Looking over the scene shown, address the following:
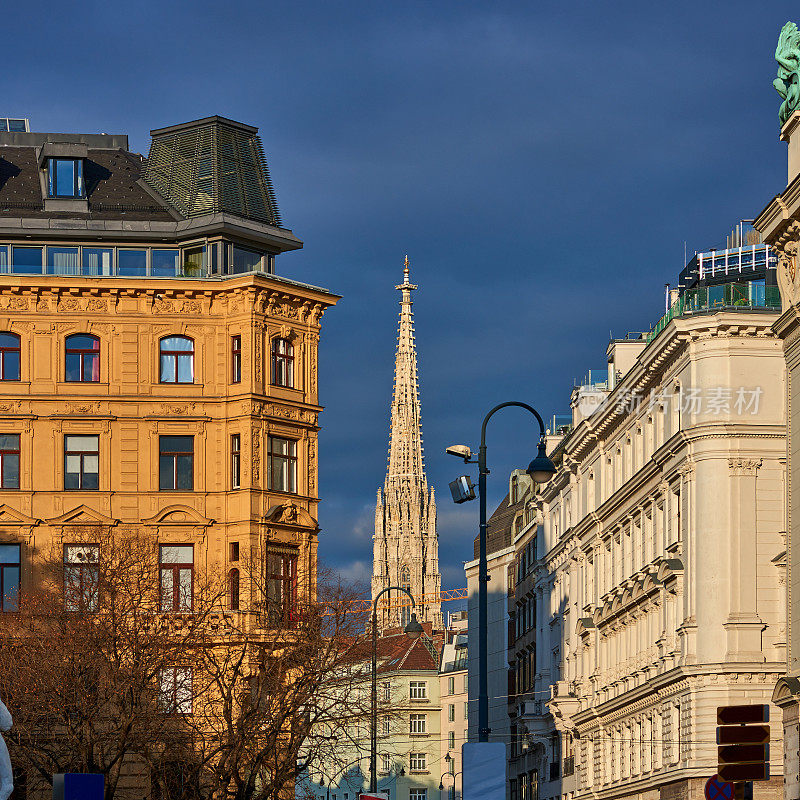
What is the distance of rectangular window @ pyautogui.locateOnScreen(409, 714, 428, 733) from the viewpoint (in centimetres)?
17075

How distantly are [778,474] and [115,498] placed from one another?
25131mm

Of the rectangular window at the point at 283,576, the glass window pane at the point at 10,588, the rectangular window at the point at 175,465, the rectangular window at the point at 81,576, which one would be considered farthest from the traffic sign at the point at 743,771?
the rectangular window at the point at 175,465

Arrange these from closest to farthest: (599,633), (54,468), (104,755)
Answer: (104,755)
(54,468)
(599,633)

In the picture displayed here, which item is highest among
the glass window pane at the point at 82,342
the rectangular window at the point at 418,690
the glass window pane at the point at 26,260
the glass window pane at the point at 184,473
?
the glass window pane at the point at 26,260

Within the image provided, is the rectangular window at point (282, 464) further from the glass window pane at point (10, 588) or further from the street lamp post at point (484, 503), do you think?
the street lamp post at point (484, 503)

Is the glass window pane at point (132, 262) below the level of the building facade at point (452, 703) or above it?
above

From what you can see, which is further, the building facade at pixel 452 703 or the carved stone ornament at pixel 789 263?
the building facade at pixel 452 703

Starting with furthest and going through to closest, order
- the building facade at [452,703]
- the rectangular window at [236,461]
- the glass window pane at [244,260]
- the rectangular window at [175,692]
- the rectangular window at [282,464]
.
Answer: the building facade at [452,703]
the glass window pane at [244,260]
the rectangular window at [282,464]
the rectangular window at [236,461]
the rectangular window at [175,692]

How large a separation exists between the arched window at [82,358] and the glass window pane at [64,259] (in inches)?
110

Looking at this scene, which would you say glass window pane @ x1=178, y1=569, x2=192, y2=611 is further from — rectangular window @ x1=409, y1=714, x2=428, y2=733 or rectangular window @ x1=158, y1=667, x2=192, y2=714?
rectangular window @ x1=409, y1=714, x2=428, y2=733

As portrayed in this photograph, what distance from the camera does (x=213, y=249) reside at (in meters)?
73.8

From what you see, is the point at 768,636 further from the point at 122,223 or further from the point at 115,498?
the point at 122,223

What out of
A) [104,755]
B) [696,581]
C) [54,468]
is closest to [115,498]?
[54,468]

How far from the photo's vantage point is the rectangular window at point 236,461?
71188 millimetres
